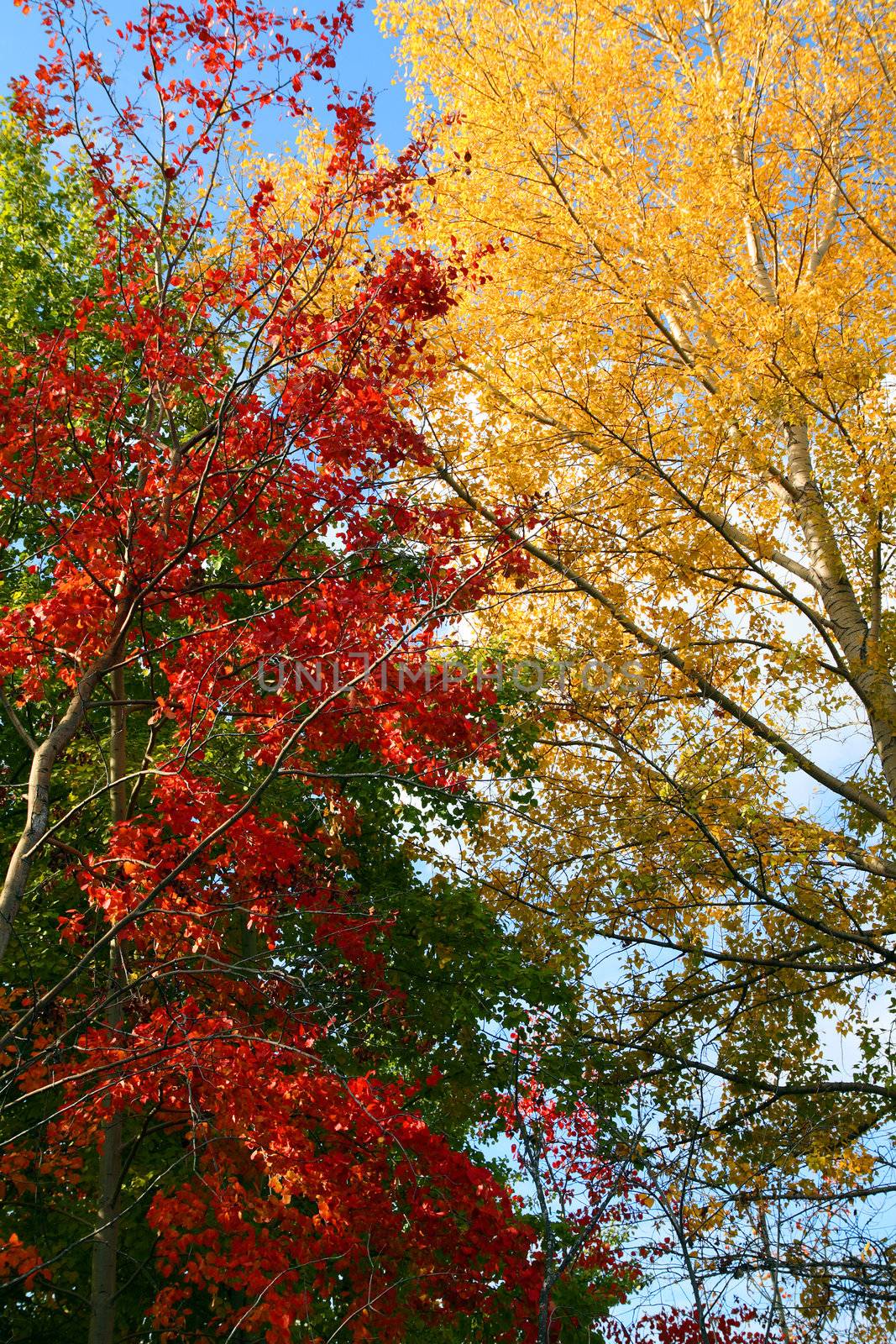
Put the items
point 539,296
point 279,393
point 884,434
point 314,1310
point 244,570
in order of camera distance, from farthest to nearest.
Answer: point 539,296 < point 314,1310 < point 884,434 < point 244,570 < point 279,393

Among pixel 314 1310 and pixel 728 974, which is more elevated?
pixel 728 974

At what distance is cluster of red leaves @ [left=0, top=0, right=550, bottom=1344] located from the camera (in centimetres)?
521

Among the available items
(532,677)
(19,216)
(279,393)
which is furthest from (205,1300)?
(19,216)

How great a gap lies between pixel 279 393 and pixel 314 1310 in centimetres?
705

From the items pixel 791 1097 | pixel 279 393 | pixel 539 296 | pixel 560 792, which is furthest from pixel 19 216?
pixel 791 1097

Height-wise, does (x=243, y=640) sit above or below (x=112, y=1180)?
above

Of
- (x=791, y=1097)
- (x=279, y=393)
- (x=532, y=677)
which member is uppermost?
(x=532, y=677)

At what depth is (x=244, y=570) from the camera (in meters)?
5.93

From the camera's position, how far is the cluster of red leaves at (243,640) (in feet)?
17.1

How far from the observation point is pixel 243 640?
5730mm

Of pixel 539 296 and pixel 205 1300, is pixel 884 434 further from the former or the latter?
pixel 205 1300

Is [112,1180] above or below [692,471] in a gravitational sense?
below

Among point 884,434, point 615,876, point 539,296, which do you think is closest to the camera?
point 884,434

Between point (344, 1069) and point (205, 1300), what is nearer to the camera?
point (205, 1300)
